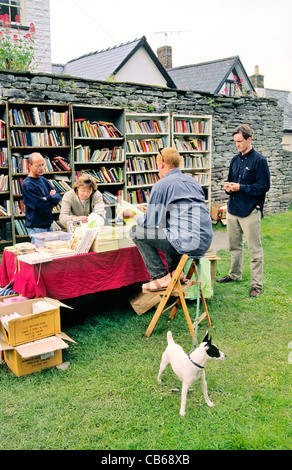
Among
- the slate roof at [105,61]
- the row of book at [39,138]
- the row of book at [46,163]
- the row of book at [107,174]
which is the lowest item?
the row of book at [107,174]

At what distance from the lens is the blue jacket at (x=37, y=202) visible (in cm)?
480

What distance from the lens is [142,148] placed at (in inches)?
317

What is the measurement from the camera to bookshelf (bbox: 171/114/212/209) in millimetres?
8664

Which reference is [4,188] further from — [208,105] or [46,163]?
[208,105]

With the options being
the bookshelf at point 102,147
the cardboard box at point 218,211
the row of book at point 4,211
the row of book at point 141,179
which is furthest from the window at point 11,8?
the cardboard box at point 218,211

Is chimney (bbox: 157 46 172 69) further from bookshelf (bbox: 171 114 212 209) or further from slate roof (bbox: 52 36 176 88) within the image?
bookshelf (bbox: 171 114 212 209)

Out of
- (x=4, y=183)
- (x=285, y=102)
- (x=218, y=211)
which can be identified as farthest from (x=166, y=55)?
(x=4, y=183)

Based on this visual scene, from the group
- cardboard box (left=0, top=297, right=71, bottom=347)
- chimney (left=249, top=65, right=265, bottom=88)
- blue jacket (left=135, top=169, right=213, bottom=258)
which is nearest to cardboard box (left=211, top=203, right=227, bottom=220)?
blue jacket (left=135, top=169, right=213, bottom=258)

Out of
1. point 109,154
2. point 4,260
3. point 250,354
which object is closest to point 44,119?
point 109,154

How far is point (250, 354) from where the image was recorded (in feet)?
10.8

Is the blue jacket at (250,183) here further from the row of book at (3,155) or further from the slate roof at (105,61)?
the slate roof at (105,61)

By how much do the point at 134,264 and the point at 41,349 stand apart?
1.40 m

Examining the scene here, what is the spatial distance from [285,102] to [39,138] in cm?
1973

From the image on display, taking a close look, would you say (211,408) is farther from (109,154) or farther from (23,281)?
(109,154)
